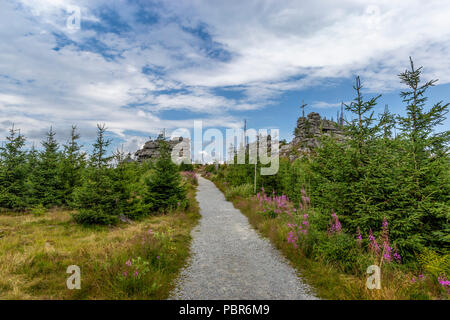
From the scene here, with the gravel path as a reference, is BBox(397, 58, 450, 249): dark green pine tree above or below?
above

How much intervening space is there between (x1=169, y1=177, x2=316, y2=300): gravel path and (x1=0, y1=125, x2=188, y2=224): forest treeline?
4202 millimetres

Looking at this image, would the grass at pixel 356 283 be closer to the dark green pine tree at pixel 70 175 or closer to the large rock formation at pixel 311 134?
the large rock formation at pixel 311 134

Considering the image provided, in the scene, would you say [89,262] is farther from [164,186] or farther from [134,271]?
[164,186]

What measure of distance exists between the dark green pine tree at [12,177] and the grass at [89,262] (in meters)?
6.42

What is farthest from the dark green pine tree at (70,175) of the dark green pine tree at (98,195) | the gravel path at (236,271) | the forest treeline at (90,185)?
the gravel path at (236,271)

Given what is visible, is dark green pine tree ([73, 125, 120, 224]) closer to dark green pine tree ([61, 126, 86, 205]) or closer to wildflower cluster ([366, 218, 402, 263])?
dark green pine tree ([61, 126, 86, 205])

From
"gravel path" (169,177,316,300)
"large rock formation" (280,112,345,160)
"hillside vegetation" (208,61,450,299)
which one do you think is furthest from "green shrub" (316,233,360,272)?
"large rock formation" (280,112,345,160)

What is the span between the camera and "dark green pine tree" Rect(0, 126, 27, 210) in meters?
13.4

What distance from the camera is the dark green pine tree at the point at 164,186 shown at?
12.4 metres

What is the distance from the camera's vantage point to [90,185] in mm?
9750

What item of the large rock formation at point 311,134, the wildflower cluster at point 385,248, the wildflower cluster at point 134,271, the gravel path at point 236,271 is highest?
the large rock formation at point 311,134
